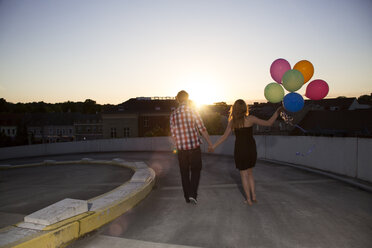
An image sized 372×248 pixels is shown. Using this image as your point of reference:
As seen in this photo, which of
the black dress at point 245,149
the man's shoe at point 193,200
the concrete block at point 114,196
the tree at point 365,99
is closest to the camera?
the concrete block at point 114,196

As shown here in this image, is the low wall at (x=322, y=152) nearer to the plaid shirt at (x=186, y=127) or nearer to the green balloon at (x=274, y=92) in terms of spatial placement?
the green balloon at (x=274, y=92)

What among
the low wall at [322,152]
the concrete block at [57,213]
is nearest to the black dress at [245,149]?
the concrete block at [57,213]

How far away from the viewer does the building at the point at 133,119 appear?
188 feet

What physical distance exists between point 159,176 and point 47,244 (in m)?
5.67

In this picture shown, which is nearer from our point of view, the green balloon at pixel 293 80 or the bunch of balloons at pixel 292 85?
the bunch of balloons at pixel 292 85

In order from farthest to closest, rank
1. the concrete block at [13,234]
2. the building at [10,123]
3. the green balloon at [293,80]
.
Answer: the building at [10,123] → the green balloon at [293,80] → the concrete block at [13,234]

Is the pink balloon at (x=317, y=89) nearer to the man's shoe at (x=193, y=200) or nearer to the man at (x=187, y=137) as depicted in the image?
the man at (x=187, y=137)

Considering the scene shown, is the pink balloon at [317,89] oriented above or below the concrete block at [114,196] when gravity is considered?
above

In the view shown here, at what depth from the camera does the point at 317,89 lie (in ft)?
20.7

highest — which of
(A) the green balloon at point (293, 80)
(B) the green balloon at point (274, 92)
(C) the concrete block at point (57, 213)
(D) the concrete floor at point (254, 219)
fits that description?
(A) the green balloon at point (293, 80)

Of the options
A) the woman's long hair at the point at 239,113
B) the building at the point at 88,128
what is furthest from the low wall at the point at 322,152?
the building at the point at 88,128

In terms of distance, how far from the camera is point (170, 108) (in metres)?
59.2

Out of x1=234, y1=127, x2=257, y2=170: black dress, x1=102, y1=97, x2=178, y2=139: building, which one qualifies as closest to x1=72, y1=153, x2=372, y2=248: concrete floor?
x1=234, y1=127, x2=257, y2=170: black dress

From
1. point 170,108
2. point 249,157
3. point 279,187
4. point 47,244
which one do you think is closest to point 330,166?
point 279,187
